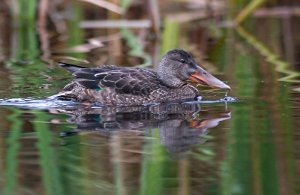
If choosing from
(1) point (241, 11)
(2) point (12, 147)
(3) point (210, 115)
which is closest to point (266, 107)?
(3) point (210, 115)

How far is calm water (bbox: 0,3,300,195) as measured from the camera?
18.8ft

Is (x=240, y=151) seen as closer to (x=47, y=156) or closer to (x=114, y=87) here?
(x=47, y=156)

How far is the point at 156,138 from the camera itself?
7059 millimetres

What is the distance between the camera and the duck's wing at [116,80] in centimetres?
878

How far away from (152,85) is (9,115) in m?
1.62

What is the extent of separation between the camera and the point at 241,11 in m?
14.8

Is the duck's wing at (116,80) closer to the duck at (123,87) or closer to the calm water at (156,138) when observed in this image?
the duck at (123,87)

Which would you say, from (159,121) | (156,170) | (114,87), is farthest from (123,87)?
(156,170)

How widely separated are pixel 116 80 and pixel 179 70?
0.77 meters

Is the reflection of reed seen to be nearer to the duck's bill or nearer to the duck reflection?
the duck reflection

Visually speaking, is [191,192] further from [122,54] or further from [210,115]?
[122,54]

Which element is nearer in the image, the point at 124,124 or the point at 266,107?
the point at 124,124

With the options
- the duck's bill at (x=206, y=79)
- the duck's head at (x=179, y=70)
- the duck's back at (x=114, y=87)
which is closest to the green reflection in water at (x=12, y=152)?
the duck's back at (x=114, y=87)

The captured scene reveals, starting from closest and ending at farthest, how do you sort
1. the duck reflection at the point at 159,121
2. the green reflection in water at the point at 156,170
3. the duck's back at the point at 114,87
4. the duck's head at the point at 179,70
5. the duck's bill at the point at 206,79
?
the green reflection in water at the point at 156,170, the duck reflection at the point at 159,121, the duck's back at the point at 114,87, the duck's bill at the point at 206,79, the duck's head at the point at 179,70
